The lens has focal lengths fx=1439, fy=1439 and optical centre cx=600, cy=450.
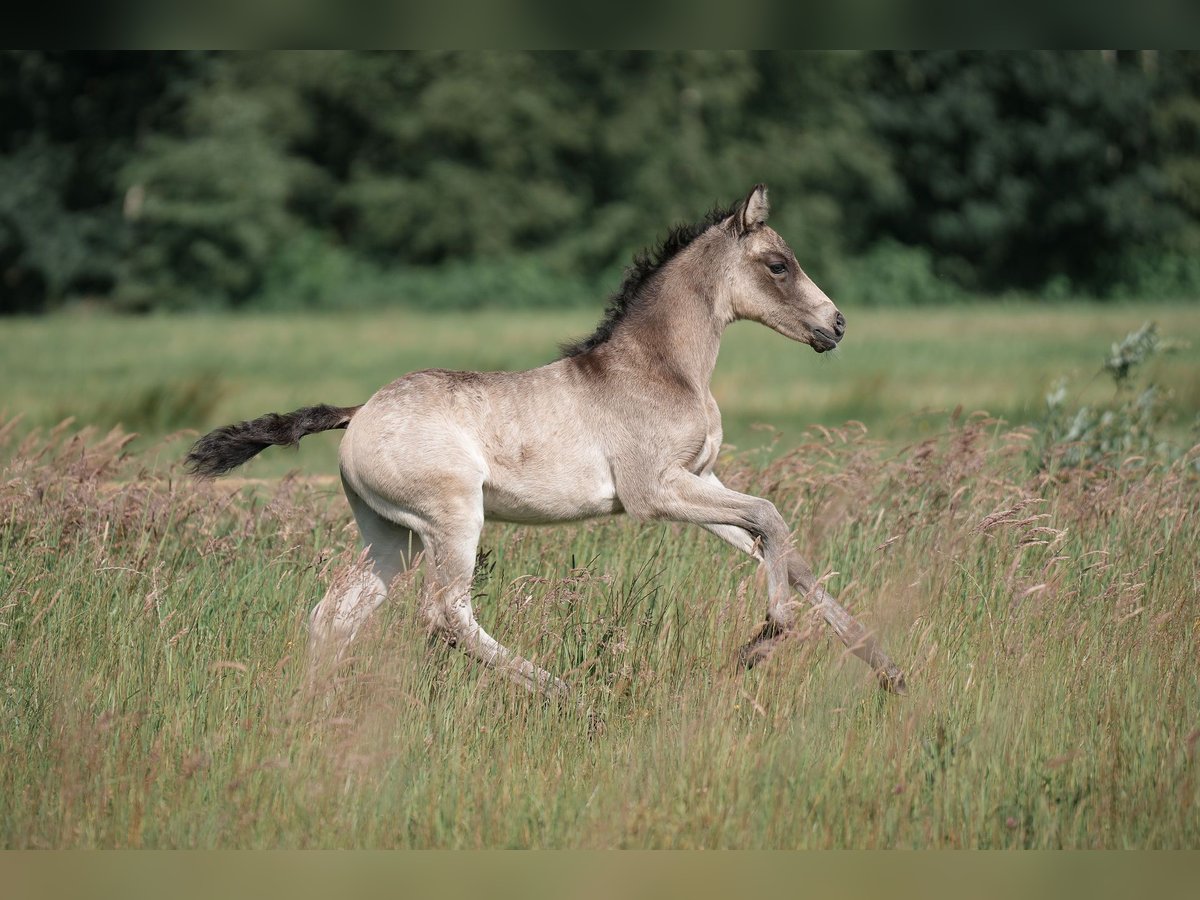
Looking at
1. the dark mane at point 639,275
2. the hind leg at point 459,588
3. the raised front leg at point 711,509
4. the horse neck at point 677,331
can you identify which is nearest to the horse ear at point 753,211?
the dark mane at point 639,275

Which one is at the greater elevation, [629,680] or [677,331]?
[677,331]

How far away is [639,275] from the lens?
25.0ft

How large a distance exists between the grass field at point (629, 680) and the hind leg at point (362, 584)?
0.47 ft

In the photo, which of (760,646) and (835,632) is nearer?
(760,646)

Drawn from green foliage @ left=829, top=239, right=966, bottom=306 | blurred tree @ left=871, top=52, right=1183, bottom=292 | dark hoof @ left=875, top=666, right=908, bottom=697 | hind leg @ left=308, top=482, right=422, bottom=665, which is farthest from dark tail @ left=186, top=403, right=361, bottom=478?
blurred tree @ left=871, top=52, right=1183, bottom=292

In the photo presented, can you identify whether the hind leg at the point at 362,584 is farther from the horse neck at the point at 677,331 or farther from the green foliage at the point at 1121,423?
the green foliage at the point at 1121,423

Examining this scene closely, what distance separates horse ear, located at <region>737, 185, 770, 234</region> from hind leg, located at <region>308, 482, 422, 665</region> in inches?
91.5

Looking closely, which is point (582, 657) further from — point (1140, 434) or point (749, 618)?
point (1140, 434)

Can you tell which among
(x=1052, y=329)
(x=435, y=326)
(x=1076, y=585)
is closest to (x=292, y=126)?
(x=435, y=326)

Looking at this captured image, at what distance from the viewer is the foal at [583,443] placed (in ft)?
22.0

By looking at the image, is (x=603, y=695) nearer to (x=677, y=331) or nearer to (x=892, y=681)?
(x=892, y=681)

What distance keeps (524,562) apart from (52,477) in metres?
2.83

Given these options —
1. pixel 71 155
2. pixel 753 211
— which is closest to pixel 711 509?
pixel 753 211

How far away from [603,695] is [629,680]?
0.87 ft
